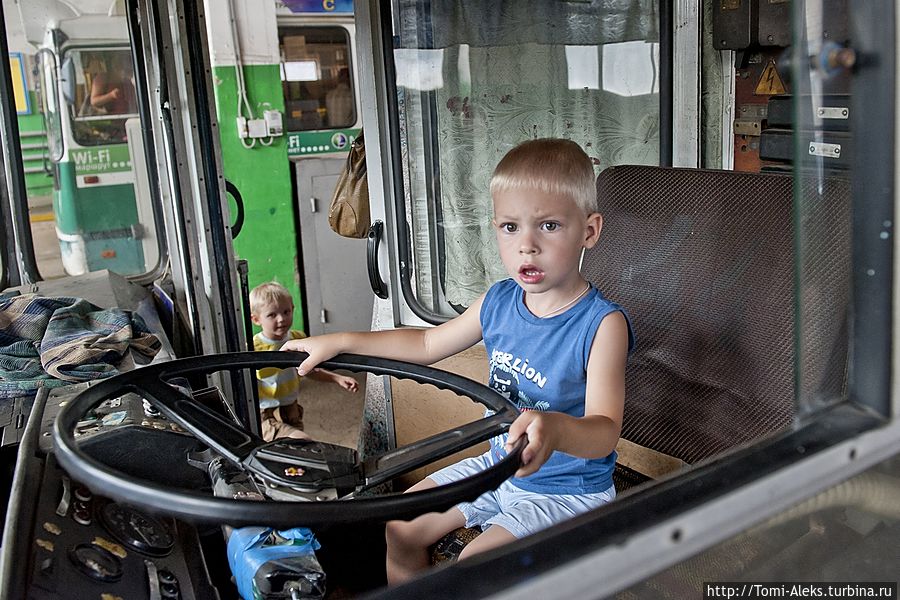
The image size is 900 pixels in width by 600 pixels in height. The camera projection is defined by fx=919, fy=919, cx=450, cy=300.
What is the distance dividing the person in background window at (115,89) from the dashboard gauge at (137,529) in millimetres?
2102

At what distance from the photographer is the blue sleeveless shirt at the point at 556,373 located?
5.38 feet

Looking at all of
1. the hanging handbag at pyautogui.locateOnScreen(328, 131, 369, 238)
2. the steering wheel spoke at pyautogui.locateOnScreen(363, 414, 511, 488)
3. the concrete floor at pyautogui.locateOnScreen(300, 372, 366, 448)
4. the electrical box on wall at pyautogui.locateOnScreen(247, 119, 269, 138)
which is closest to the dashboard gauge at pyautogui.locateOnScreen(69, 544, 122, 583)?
the steering wheel spoke at pyautogui.locateOnScreen(363, 414, 511, 488)

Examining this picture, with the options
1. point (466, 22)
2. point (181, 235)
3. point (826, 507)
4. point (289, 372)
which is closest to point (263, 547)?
point (826, 507)

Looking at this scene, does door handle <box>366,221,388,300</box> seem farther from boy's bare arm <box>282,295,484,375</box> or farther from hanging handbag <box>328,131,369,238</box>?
boy's bare arm <box>282,295,484,375</box>

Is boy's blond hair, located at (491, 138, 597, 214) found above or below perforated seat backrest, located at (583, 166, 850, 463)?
above

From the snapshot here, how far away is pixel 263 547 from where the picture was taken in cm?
138

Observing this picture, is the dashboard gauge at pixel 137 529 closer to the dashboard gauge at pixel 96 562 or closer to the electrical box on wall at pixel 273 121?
the dashboard gauge at pixel 96 562

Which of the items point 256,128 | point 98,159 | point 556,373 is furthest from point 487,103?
point 256,128

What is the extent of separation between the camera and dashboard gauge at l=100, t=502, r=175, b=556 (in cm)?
135

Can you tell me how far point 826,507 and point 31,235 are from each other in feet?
9.19

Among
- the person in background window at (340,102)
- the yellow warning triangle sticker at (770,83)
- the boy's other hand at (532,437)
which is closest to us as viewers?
the boy's other hand at (532,437)

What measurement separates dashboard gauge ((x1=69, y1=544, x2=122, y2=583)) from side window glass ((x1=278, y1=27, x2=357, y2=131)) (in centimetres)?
505

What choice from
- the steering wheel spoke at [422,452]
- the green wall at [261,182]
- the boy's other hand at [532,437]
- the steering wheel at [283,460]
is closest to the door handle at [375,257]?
the steering wheel at [283,460]

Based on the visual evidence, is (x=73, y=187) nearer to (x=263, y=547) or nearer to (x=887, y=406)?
(x=263, y=547)
